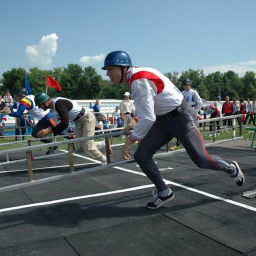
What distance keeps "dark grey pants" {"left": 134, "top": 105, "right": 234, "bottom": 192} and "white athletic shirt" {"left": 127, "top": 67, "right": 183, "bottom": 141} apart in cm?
20

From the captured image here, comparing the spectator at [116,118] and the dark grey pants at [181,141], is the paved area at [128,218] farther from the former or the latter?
the spectator at [116,118]

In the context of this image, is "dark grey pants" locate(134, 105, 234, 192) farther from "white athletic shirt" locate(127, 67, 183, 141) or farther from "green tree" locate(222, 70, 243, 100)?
"green tree" locate(222, 70, 243, 100)

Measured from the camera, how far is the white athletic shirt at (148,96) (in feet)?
10.8

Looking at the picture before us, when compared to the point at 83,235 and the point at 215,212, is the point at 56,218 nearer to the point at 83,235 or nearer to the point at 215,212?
the point at 83,235

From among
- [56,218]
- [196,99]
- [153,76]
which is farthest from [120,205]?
[196,99]

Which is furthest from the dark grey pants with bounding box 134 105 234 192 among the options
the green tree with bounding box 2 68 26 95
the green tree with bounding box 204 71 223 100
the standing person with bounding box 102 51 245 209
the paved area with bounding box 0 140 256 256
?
the green tree with bounding box 204 71 223 100

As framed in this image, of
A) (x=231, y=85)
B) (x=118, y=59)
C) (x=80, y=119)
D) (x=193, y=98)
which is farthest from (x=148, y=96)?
(x=231, y=85)

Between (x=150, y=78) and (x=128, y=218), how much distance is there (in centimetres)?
179

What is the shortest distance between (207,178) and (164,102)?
2.51m

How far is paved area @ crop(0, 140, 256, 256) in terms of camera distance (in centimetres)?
294

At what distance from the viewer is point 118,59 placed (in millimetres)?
3578

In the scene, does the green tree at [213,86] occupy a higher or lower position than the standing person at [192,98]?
higher

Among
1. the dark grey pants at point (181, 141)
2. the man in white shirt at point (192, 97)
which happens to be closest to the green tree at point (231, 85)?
the man in white shirt at point (192, 97)

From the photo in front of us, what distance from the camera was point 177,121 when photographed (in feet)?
12.2
